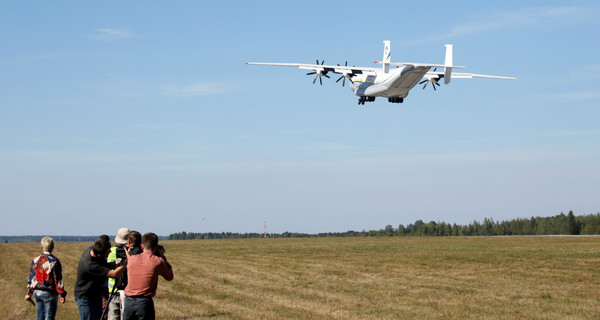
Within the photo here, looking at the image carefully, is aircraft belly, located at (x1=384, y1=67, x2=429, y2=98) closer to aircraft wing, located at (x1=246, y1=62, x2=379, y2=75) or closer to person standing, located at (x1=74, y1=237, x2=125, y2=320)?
aircraft wing, located at (x1=246, y1=62, x2=379, y2=75)

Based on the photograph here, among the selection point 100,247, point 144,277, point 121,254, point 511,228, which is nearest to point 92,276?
point 100,247

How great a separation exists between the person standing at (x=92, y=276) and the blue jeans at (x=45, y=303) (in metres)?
0.99

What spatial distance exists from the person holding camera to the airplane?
1339 inches

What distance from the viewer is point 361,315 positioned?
62.7 feet

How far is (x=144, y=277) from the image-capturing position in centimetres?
1071

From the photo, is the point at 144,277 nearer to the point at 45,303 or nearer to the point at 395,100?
the point at 45,303

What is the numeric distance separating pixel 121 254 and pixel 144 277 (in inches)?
127

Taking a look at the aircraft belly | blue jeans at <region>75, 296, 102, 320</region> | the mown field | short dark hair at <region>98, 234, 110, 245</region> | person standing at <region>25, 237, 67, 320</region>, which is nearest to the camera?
short dark hair at <region>98, 234, 110, 245</region>

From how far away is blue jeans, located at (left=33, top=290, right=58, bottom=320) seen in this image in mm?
13430

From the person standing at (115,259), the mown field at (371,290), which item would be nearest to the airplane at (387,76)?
the mown field at (371,290)

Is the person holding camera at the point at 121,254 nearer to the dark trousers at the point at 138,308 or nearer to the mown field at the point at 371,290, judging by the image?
the dark trousers at the point at 138,308

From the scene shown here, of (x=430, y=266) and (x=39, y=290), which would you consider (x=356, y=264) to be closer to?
(x=430, y=266)

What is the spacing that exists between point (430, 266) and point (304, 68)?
91.5 ft

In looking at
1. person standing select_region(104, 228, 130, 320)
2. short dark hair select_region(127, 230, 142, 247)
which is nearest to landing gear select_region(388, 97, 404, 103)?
person standing select_region(104, 228, 130, 320)
